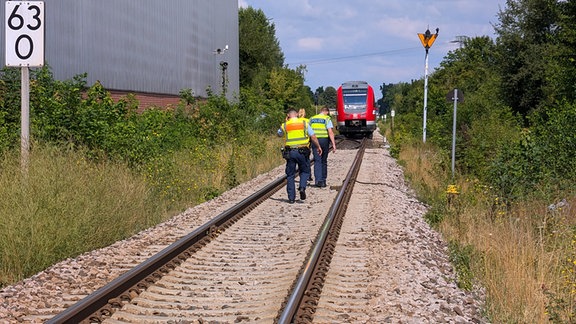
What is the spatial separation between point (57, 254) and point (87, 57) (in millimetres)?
16254

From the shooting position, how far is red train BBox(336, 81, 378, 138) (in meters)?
38.3

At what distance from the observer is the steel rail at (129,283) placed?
17.8 feet

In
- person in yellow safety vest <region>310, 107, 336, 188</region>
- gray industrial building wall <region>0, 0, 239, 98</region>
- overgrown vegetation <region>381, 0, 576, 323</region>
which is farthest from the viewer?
gray industrial building wall <region>0, 0, 239, 98</region>

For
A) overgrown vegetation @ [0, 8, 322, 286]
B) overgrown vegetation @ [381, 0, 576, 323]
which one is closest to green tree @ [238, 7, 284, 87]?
overgrown vegetation @ [381, 0, 576, 323]

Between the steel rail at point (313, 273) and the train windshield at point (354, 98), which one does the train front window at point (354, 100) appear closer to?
the train windshield at point (354, 98)

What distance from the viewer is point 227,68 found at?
1674 inches

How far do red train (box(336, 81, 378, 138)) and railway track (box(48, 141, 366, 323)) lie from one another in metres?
28.1

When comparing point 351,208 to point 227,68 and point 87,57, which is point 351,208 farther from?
point 227,68

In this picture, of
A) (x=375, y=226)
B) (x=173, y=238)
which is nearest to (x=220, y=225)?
(x=173, y=238)

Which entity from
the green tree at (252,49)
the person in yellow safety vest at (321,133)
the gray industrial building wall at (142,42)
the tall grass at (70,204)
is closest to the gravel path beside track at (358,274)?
the tall grass at (70,204)

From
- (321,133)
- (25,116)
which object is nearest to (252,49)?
(321,133)

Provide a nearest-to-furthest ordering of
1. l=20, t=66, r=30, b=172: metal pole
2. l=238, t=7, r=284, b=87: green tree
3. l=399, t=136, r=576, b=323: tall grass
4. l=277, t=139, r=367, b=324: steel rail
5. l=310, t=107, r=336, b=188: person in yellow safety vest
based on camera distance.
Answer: l=277, t=139, r=367, b=324: steel rail → l=399, t=136, r=576, b=323: tall grass → l=20, t=66, r=30, b=172: metal pole → l=310, t=107, r=336, b=188: person in yellow safety vest → l=238, t=7, r=284, b=87: green tree

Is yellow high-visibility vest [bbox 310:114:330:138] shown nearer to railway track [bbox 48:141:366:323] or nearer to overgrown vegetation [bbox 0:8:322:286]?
overgrown vegetation [bbox 0:8:322:286]

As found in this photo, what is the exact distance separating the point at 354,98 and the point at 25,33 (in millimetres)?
30956
